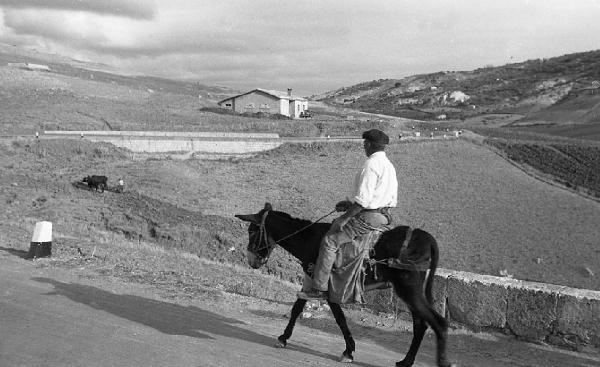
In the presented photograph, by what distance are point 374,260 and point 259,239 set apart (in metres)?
1.65

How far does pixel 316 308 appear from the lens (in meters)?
9.37

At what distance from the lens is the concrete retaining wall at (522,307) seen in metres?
7.29

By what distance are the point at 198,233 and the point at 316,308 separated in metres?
17.1

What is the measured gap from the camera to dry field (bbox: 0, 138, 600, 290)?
79.8 ft

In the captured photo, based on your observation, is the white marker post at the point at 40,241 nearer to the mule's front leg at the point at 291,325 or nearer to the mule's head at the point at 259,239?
the mule's head at the point at 259,239

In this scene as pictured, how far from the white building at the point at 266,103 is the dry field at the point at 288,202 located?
3301cm

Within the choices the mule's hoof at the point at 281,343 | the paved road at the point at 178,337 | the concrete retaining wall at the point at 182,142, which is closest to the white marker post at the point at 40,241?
the paved road at the point at 178,337

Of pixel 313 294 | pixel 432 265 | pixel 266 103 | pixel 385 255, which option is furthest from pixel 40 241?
pixel 266 103

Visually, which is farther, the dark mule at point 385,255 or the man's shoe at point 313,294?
the man's shoe at point 313,294

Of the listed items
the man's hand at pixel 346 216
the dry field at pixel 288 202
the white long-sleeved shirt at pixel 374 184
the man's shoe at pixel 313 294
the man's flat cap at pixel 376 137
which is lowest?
the dry field at pixel 288 202

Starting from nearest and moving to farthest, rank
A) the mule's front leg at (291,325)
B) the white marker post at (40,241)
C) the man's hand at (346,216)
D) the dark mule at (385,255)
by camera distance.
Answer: the dark mule at (385,255) → the man's hand at (346,216) → the mule's front leg at (291,325) → the white marker post at (40,241)

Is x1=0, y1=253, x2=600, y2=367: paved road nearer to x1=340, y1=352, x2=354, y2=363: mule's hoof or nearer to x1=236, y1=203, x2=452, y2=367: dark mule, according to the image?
x1=340, y1=352, x2=354, y2=363: mule's hoof

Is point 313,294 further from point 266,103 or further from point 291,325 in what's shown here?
point 266,103

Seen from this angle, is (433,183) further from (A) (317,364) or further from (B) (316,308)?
(A) (317,364)
